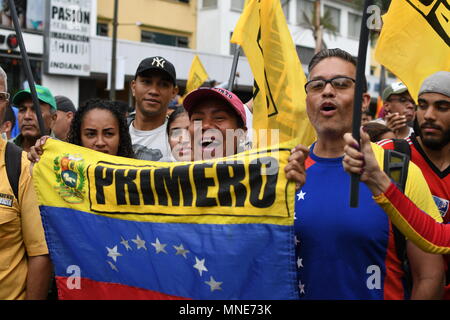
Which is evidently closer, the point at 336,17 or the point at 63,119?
the point at 63,119

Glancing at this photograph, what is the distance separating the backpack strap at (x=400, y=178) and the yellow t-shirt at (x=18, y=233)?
5.40 ft

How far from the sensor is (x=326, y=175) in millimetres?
2453

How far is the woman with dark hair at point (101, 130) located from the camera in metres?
3.21

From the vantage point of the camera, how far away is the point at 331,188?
240 centimetres

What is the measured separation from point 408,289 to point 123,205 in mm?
1265

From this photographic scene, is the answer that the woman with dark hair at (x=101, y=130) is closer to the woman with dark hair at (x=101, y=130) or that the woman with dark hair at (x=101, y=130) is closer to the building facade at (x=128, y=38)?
the woman with dark hair at (x=101, y=130)

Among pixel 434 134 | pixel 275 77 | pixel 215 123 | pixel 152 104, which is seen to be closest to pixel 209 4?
pixel 152 104

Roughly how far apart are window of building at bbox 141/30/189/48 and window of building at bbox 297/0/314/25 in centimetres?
737

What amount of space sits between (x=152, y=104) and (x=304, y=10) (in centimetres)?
2951

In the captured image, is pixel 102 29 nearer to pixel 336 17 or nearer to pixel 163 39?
pixel 163 39

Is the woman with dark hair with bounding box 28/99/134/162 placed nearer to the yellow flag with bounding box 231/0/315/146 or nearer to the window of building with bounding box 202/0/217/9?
the yellow flag with bounding box 231/0/315/146

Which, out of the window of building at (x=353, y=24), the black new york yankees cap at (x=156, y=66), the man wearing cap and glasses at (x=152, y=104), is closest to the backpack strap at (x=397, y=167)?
the man wearing cap and glasses at (x=152, y=104)

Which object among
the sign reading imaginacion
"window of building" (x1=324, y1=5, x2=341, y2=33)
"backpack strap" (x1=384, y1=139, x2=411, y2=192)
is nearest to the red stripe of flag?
"backpack strap" (x1=384, y1=139, x2=411, y2=192)
